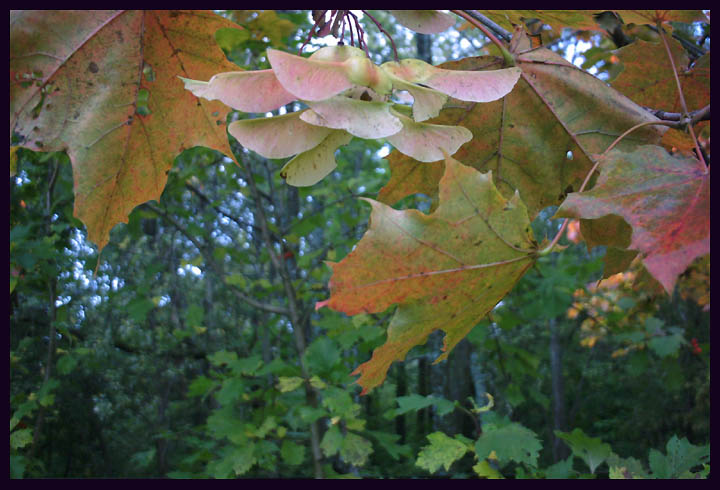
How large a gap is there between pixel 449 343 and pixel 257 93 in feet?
1.08

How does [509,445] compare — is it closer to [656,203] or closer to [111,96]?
[656,203]

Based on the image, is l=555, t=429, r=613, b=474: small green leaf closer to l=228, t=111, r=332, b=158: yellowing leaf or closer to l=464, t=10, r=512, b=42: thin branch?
l=464, t=10, r=512, b=42: thin branch

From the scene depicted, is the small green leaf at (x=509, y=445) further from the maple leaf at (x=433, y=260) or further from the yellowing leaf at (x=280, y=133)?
the yellowing leaf at (x=280, y=133)

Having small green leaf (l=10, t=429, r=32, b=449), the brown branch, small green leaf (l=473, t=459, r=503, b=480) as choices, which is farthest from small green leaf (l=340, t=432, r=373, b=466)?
small green leaf (l=10, t=429, r=32, b=449)

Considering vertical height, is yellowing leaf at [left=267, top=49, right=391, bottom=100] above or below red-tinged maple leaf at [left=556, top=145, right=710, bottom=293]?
above

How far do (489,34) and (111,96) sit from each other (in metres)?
0.53

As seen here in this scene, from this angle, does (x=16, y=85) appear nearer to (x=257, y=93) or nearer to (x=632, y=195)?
(x=257, y=93)

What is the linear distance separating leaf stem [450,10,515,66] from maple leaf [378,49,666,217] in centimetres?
2

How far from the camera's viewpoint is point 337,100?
0.51 metres

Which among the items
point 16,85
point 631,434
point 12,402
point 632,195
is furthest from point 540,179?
point 631,434

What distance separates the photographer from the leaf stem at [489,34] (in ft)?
2.36

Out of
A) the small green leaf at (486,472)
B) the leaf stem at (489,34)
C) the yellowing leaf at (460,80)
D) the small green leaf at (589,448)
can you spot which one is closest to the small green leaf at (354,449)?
the small green leaf at (486,472)

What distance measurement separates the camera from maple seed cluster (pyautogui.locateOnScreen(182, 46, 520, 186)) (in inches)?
19.6
